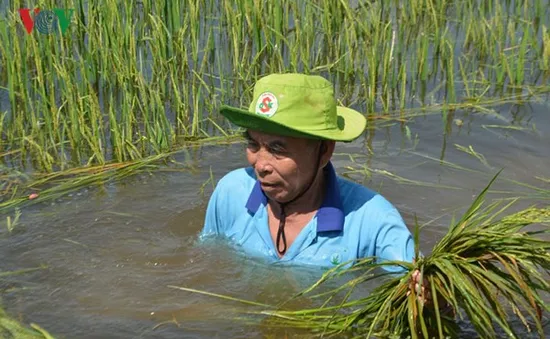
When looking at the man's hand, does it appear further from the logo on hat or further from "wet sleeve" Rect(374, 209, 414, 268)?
the logo on hat

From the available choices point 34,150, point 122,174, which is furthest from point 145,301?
point 34,150

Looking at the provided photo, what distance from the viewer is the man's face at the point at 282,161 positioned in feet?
10.2

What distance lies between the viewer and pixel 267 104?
3.03 metres

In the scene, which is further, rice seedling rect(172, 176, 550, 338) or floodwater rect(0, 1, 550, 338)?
floodwater rect(0, 1, 550, 338)

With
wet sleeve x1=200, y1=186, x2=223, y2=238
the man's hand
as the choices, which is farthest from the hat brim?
the man's hand

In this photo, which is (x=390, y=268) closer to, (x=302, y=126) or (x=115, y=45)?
(x=302, y=126)

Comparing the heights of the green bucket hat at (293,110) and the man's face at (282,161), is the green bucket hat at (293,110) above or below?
above

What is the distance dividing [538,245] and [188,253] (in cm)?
161

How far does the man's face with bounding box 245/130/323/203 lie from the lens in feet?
10.2

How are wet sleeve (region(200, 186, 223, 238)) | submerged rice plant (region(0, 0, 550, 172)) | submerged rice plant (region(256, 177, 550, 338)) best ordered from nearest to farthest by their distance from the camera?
submerged rice plant (region(256, 177, 550, 338)), wet sleeve (region(200, 186, 223, 238)), submerged rice plant (region(0, 0, 550, 172))

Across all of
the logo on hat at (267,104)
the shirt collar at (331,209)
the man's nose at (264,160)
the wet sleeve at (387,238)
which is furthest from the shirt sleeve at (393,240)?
the logo on hat at (267,104)

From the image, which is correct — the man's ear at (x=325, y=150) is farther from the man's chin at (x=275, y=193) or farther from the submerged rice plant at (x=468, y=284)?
the submerged rice plant at (x=468, y=284)

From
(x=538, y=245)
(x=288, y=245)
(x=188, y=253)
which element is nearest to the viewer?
(x=538, y=245)

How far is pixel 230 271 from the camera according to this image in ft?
11.8
